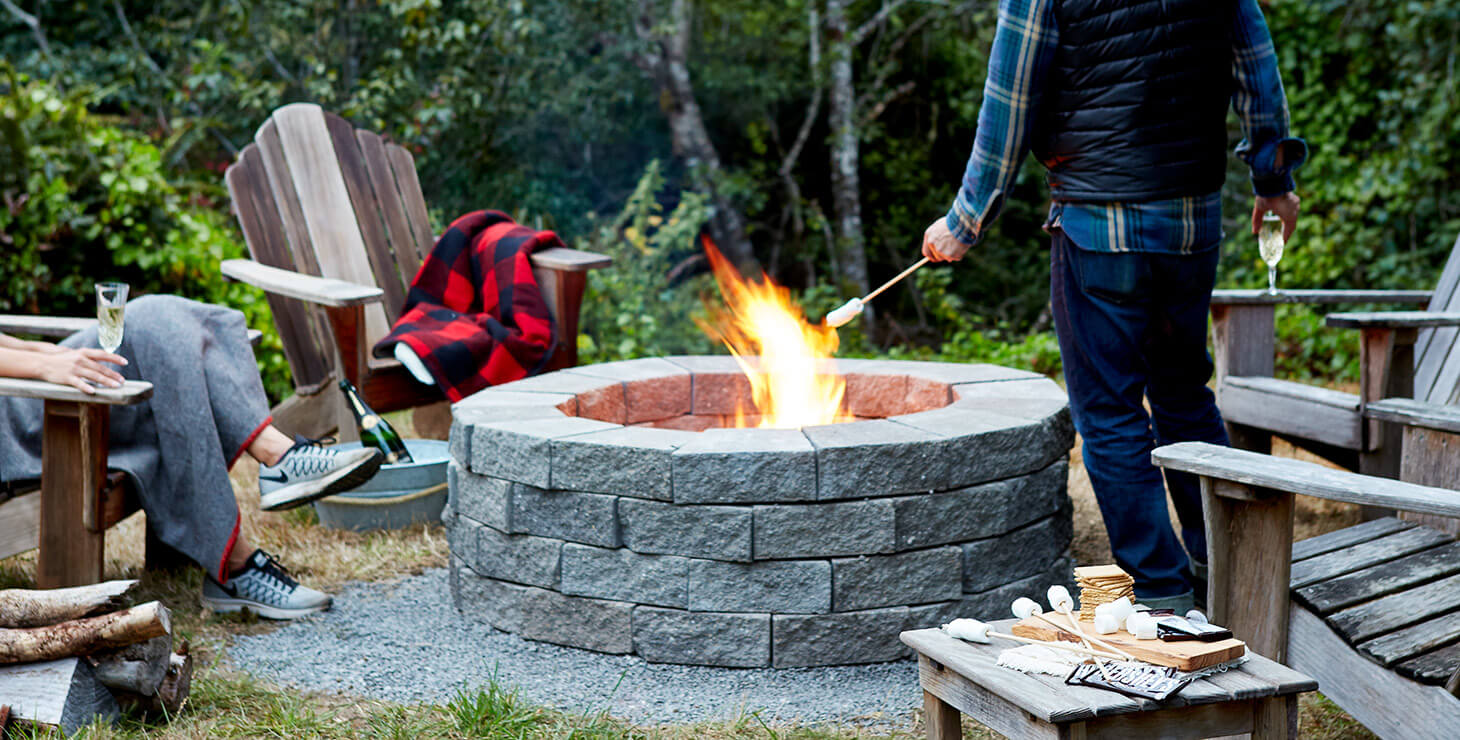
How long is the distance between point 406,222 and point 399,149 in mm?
272

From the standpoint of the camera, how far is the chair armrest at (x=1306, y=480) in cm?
140

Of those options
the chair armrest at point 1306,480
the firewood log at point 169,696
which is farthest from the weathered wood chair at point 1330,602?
the firewood log at point 169,696

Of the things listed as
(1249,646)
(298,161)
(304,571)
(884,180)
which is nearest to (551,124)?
(884,180)

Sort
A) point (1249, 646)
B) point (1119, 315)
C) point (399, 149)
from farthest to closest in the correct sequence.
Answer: point (399, 149)
point (1119, 315)
point (1249, 646)

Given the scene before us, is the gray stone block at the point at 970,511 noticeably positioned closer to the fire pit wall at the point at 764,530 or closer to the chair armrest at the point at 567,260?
the fire pit wall at the point at 764,530

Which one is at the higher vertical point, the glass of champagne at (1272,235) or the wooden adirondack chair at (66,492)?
the glass of champagne at (1272,235)

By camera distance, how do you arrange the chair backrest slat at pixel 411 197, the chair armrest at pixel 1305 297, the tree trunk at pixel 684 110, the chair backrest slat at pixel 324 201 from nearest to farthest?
the chair armrest at pixel 1305 297
the chair backrest slat at pixel 324 201
the chair backrest slat at pixel 411 197
the tree trunk at pixel 684 110

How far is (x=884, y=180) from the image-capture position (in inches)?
326

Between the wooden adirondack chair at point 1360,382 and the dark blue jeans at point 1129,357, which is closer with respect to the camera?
the dark blue jeans at point 1129,357

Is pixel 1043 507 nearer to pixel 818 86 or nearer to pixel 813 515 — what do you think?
pixel 813 515

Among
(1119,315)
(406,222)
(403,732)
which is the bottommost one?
(403,732)

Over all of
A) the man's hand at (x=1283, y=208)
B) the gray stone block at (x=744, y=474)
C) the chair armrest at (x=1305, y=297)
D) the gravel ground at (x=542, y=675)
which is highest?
the man's hand at (x=1283, y=208)

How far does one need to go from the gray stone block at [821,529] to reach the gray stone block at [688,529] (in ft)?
0.12

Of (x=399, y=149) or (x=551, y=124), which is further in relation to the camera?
(x=551, y=124)
